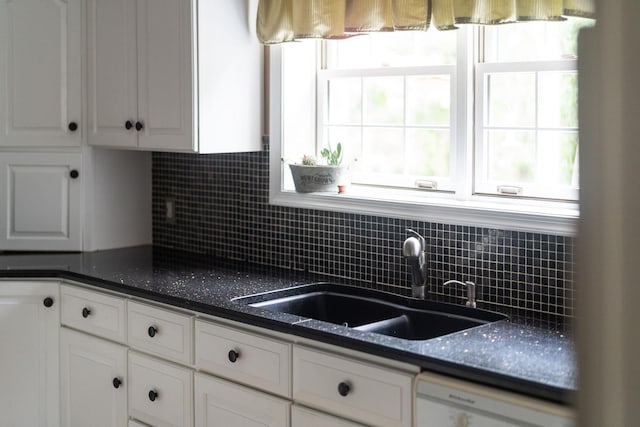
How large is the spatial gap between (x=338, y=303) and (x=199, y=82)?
3.45 ft

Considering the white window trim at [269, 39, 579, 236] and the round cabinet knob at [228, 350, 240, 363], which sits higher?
the white window trim at [269, 39, 579, 236]

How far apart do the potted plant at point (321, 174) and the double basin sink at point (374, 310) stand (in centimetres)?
44

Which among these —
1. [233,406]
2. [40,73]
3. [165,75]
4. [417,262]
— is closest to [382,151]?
[417,262]

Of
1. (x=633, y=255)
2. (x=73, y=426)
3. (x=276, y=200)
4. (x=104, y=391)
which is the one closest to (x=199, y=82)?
(x=276, y=200)

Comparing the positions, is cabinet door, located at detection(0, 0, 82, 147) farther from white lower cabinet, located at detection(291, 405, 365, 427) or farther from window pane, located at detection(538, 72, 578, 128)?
window pane, located at detection(538, 72, 578, 128)

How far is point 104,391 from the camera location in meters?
3.33

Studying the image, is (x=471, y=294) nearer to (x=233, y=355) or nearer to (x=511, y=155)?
(x=511, y=155)

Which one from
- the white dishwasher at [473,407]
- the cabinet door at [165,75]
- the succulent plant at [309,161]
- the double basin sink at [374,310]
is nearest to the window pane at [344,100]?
the succulent plant at [309,161]

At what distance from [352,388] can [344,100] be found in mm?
1518

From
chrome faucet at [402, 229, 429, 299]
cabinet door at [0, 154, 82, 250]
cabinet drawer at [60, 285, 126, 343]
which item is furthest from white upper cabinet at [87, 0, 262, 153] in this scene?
chrome faucet at [402, 229, 429, 299]

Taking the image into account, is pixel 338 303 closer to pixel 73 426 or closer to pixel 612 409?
pixel 73 426

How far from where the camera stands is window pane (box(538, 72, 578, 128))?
9.29 ft

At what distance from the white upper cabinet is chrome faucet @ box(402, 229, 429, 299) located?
0.99 meters

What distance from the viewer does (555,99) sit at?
286 cm
